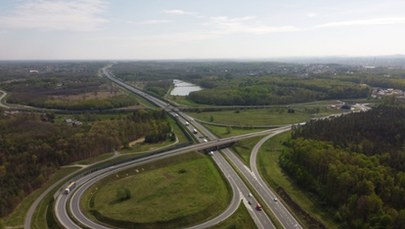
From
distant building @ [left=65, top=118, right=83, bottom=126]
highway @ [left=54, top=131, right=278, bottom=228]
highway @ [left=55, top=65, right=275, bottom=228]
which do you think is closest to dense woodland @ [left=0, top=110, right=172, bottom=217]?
distant building @ [left=65, top=118, right=83, bottom=126]

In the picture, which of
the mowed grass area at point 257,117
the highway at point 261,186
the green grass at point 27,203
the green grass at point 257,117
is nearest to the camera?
the green grass at point 27,203

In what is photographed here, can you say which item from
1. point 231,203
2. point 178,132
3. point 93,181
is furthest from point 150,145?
point 231,203

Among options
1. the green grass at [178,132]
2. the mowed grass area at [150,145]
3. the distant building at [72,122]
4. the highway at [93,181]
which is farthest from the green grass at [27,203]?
the distant building at [72,122]

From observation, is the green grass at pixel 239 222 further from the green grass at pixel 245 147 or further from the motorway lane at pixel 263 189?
the green grass at pixel 245 147

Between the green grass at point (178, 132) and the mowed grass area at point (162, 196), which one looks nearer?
the mowed grass area at point (162, 196)

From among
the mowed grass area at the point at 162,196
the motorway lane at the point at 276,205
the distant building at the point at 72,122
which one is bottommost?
the motorway lane at the point at 276,205

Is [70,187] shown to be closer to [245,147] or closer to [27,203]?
[27,203]

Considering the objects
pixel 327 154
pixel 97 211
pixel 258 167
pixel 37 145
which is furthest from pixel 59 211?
pixel 327 154

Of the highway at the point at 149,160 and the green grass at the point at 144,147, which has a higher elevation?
the green grass at the point at 144,147
